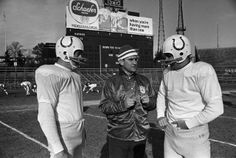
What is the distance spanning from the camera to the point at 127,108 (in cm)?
319

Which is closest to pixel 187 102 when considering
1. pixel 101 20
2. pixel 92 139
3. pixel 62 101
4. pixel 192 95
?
pixel 192 95

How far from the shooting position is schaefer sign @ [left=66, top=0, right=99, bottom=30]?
102 feet

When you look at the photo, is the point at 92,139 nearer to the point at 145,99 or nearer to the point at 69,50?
the point at 145,99

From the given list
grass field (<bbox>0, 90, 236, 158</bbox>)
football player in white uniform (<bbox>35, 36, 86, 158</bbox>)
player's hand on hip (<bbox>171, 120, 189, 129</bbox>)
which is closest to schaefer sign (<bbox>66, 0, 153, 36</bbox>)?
grass field (<bbox>0, 90, 236, 158</bbox>)

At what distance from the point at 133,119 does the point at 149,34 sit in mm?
35819

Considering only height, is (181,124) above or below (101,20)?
below

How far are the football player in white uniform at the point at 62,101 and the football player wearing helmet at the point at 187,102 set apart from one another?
0.98 meters

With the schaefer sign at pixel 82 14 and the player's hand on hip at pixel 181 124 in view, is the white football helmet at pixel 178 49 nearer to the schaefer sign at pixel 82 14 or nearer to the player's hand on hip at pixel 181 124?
the player's hand on hip at pixel 181 124

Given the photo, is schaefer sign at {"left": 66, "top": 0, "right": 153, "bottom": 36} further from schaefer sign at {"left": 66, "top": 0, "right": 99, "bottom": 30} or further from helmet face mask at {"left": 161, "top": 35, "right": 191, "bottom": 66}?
helmet face mask at {"left": 161, "top": 35, "right": 191, "bottom": 66}

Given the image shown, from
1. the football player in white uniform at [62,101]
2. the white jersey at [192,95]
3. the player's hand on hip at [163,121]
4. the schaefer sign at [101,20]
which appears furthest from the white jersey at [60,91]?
the schaefer sign at [101,20]

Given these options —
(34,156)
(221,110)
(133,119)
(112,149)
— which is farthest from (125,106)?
(34,156)

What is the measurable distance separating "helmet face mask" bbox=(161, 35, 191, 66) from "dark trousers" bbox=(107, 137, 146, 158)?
113 centimetres

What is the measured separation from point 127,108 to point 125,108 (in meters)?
0.03

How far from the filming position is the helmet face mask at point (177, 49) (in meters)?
2.86
